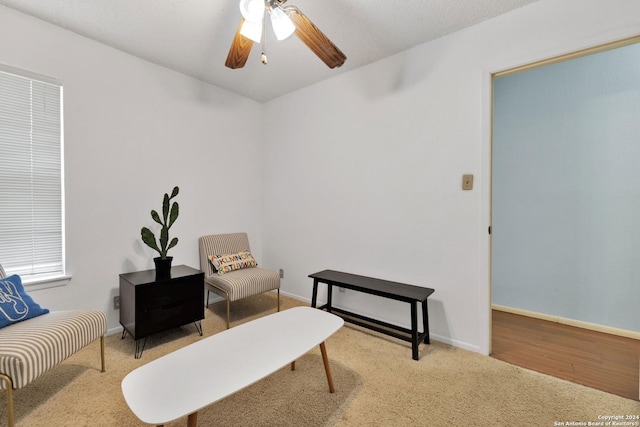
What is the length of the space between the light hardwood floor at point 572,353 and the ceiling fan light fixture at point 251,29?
2.76 metres

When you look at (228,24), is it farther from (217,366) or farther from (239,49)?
(217,366)

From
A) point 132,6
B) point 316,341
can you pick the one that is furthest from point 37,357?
point 132,6

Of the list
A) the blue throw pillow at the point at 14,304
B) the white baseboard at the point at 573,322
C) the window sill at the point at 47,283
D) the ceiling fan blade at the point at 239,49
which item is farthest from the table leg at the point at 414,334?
the window sill at the point at 47,283

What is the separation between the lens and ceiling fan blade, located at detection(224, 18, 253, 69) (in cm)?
169

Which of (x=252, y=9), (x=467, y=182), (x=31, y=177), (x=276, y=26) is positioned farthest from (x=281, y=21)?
(x=31, y=177)

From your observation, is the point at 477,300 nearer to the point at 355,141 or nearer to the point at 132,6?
the point at 355,141

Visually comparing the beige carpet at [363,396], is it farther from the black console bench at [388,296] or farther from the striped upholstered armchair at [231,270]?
the striped upholstered armchair at [231,270]

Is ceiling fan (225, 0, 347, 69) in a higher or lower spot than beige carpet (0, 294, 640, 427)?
higher

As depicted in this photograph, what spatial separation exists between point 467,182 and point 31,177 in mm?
3338

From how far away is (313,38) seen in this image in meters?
1.70

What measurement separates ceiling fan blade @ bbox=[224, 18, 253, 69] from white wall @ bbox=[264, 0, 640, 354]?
1.31m

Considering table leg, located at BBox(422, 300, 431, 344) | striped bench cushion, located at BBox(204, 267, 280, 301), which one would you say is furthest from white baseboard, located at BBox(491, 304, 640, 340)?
striped bench cushion, located at BBox(204, 267, 280, 301)

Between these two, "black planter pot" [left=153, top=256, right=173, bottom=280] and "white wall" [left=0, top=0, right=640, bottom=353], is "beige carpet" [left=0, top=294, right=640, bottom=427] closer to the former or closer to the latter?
"white wall" [left=0, top=0, right=640, bottom=353]

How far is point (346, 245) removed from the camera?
2.95 metres
